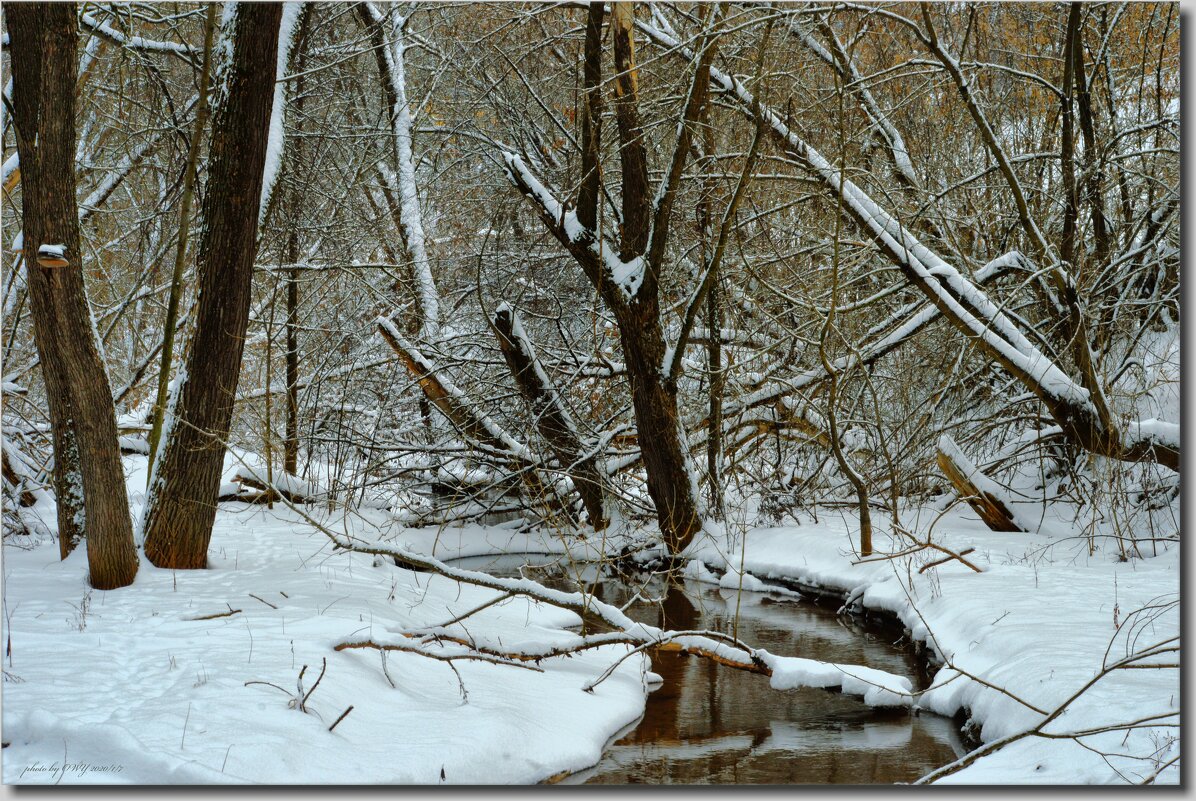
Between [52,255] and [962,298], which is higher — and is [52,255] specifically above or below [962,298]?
below

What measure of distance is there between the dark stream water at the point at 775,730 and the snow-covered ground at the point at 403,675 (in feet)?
0.62

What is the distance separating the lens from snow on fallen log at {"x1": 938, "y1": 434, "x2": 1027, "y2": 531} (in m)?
8.73

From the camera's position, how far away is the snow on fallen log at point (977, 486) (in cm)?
873

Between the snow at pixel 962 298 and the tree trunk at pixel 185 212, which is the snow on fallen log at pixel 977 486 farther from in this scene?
the tree trunk at pixel 185 212

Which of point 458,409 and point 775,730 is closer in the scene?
point 775,730

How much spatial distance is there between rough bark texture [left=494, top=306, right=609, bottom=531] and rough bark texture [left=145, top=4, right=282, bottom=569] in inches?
151

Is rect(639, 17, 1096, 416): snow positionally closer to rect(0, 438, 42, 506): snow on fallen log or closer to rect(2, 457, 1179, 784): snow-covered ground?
rect(2, 457, 1179, 784): snow-covered ground

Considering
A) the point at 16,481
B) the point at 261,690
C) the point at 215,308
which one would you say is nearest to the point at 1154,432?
the point at 261,690

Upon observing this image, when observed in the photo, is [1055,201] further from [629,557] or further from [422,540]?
[422,540]

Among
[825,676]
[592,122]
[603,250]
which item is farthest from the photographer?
[603,250]

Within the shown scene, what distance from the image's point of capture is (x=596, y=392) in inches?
442

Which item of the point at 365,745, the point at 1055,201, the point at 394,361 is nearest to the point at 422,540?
the point at 394,361

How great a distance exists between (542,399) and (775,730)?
5.47 m

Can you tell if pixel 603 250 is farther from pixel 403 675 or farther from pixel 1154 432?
pixel 403 675
